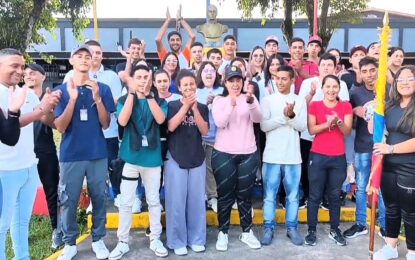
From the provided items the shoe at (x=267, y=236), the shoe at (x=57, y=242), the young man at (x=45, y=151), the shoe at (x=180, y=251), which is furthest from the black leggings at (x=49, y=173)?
the shoe at (x=267, y=236)

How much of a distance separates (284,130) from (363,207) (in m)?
1.24

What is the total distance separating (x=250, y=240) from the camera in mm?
4379

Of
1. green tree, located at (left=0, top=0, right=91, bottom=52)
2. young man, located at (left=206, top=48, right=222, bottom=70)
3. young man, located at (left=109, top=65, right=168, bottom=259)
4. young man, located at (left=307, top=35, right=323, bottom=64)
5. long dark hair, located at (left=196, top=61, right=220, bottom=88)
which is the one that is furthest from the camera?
green tree, located at (left=0, top=0, right=91, bottom=52)

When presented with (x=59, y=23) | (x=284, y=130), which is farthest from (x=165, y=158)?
(x=59, y=23)

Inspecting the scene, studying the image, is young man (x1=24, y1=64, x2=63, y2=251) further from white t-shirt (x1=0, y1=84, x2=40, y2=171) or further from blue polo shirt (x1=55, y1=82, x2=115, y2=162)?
white t-shirt (x1=0, y1=84, x2=40, y2=171)

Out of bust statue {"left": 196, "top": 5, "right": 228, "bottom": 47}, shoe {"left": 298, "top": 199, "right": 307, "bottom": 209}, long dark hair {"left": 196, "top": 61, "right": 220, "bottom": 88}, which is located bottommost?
shoe {"left": 298, "top": 199, "right": 307, "bottom": 209}

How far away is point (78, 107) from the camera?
12.7 ft

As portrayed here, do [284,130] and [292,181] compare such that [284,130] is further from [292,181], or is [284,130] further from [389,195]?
[389,195]

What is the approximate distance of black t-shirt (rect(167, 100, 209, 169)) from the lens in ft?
13.7

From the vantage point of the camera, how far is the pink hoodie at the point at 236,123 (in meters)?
4.18

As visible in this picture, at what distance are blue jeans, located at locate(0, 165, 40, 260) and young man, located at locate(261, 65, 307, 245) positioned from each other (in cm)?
225

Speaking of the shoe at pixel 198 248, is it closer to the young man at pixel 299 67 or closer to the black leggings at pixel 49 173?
the black leggings at pixel 49 173

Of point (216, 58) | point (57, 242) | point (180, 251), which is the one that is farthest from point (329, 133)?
point (57, 242)

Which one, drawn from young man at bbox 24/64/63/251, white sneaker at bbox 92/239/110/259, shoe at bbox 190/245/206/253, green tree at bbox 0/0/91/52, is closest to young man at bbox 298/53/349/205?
→ shoe at bbox 190/245/206/253
